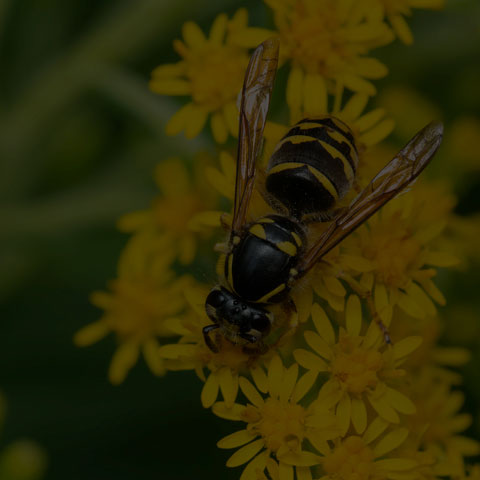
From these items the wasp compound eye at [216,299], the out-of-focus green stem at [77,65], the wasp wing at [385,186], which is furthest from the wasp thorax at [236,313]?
the out-of-focus green stem at [77,65]

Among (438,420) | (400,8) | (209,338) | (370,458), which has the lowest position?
(438,420)

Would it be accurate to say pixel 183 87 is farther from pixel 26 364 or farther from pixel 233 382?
pixel 26 364

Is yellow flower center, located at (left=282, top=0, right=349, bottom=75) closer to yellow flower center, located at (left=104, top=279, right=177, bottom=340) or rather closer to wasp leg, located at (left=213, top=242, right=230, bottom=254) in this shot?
wasp leg, located at (left=213, top=242, right=230, bottom=254)

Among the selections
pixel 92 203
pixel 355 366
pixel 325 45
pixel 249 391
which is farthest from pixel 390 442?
pixel 92 203

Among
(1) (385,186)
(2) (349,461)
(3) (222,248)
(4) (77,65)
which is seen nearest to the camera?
(2) (349,461)

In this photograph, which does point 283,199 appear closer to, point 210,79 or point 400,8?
point 210,79

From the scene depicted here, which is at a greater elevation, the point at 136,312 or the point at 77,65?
the point at 77,65

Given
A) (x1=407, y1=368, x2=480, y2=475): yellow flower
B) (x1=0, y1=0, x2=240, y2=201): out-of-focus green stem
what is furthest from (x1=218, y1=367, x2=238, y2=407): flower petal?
(x1=0, y1=0, x2=240, y2=201): out-of-focus green stem

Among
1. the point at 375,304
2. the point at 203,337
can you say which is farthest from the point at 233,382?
the point at 375,304
